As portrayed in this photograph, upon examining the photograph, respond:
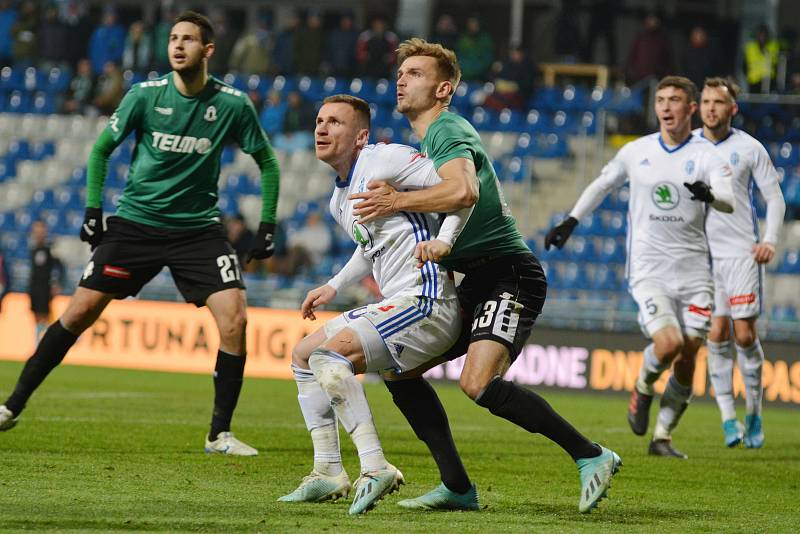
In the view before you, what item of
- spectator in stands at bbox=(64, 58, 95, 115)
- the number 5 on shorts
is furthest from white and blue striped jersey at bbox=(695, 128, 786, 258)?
spectator in stands at bbox=(64, 58, 95, 115)

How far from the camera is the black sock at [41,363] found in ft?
27.6

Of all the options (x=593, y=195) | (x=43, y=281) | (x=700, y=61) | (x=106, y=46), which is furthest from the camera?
(x=106, y=46)

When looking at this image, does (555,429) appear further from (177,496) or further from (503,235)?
(177,496)

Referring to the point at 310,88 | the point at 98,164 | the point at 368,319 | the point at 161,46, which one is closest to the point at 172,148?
the point at 98,164

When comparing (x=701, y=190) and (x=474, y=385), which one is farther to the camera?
(x=701, y=190)

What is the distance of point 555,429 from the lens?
6.11 meters

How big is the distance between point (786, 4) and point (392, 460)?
68.6 ft

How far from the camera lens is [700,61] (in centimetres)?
2166

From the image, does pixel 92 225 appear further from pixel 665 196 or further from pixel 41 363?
pixel 665 196

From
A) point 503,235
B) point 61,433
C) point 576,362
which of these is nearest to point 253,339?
point 576,362

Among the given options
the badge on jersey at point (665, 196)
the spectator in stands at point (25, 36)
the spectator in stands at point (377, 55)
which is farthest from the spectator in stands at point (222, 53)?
the badge on jersey at point (665, 196)

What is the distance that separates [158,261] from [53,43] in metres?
19.2

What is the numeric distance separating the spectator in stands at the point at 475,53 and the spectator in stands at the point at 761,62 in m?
4.39

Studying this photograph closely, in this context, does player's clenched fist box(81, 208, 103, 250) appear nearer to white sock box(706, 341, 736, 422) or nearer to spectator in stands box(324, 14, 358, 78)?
white sock box(706, 341, 736, 422)
